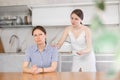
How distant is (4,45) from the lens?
460 cm

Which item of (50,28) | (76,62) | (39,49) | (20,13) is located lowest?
(76,62)

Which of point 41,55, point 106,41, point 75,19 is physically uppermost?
point 75,19

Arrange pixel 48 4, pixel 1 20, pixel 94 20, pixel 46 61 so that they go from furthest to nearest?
pixel 1 20 → pixel 48 4 → pixel 46 61 → pixel 94 20

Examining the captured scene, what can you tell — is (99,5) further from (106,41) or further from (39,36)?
(39,36)

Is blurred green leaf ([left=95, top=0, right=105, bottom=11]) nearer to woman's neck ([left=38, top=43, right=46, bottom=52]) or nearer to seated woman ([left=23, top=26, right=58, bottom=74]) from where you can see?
seated woman ([left=23, top=26, right=58, bottom=74])

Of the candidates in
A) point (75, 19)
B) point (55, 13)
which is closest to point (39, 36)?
point (75, 19)

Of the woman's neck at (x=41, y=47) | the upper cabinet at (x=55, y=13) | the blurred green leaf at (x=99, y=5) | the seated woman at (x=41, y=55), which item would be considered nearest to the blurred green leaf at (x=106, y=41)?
the blurred green leaf at (x=99, y=5)

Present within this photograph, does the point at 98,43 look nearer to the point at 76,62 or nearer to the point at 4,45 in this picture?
the point at 76,62

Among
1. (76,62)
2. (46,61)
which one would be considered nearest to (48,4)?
(76,62)

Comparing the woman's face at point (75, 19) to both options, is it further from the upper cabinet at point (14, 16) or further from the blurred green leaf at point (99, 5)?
the blurred green leaf at point (99, 5)

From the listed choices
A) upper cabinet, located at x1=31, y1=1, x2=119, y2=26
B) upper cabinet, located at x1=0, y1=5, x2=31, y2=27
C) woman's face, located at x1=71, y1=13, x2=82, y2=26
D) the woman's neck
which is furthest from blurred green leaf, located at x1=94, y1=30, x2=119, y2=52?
upper cabinet, located at x1=0, y1=5, x2=31, y2=27

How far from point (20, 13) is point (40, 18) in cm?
57

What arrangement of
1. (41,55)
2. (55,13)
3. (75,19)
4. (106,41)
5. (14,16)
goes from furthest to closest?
(14,16) < (55,13) < (75,19) < (41,55) < (106,41)

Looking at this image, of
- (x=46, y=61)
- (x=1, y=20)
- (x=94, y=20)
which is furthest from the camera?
(x=1, y=20)
